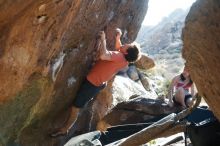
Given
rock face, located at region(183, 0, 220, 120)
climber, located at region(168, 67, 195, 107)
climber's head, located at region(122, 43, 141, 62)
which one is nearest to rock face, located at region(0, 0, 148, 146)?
climber's head, located at region(122, 43, 141, 62)

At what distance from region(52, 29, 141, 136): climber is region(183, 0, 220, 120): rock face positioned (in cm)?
474

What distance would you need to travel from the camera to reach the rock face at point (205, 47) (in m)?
4.66

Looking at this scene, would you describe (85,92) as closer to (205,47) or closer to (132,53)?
(132,53)

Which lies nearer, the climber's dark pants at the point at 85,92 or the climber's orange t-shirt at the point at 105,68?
the climber's orange t-shirt at the point at 105,68

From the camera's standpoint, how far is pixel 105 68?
33.4 ft

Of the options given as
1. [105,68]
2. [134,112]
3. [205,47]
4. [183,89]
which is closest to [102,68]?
[105,68]

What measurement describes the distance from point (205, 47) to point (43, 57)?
469 cm

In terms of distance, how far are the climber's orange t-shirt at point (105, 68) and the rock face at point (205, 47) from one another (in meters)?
4.82

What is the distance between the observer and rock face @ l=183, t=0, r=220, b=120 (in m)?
4.66

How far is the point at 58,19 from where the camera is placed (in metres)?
8.38

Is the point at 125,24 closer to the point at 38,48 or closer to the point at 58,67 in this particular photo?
the point at 58,67

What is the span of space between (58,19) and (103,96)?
5.36 metres

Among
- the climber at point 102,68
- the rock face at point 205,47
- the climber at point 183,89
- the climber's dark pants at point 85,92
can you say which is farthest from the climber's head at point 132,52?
the rock face at point 205,47

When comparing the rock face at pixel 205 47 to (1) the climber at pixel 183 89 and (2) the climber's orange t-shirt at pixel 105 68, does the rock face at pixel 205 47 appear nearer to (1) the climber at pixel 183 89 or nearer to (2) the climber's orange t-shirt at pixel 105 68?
(2) the climber's orange t-shirt at pixel 105 68
